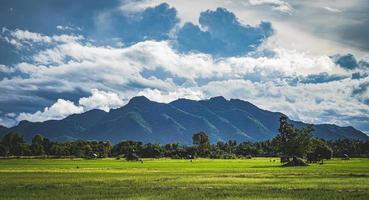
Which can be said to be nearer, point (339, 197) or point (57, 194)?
point (339, 197)

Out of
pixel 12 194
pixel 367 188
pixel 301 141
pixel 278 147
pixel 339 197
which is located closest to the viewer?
pixel 339 197

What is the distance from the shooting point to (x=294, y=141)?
561 ft

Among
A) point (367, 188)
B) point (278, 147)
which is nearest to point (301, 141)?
point (278, 147)

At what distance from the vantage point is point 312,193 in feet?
135

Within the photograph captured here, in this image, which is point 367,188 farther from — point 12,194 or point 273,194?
point 12,194

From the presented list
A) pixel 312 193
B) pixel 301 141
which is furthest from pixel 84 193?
pixel 301 141

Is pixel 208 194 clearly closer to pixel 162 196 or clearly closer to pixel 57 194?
pixel 162 196

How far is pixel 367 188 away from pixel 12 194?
3417 centimetres

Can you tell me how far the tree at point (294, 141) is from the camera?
6624 inches

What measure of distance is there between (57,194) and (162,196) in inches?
375

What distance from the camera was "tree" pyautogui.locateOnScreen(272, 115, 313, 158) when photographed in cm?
16825

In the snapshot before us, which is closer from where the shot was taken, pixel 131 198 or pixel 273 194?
pixel 131 198

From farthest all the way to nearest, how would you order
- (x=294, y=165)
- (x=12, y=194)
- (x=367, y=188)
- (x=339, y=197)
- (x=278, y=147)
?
(x=278, y=147), (x=294, y=165), (x=367, y=188), (x=12, y=194), (x=339, y=197)

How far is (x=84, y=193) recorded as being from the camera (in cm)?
4188
